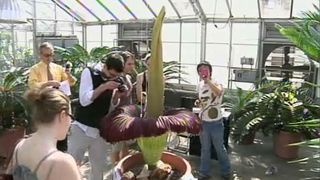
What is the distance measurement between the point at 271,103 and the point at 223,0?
A: 2806 millimetres

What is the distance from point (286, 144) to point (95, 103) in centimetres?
270

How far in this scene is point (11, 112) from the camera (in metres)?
4.05

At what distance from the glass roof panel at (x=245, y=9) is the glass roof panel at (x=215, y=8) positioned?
0.16m

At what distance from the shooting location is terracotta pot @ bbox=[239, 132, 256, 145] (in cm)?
486

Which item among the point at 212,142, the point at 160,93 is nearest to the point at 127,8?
the point at 212,142

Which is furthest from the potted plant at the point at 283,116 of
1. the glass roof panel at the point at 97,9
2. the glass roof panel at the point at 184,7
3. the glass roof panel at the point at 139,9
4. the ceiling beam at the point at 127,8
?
the glass roof panel at the point at 97,9

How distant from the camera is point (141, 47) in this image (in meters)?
8.67

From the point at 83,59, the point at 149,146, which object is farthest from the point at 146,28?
the point at 149,146

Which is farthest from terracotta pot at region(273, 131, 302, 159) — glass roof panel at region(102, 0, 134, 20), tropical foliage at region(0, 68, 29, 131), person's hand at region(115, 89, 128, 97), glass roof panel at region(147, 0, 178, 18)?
glass roof panel at region(102, 0, 134, 20)

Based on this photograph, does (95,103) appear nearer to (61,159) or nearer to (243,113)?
(61,159)

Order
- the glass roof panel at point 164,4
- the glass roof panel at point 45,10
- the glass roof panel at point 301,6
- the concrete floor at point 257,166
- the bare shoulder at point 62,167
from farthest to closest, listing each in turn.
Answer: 1. the glass roof panel at point 45,10
2. the glass roof panel at point 164,4
3. the glass roof panel at point 301,6
4. the concrete floor at point 257,166
5. the bare shoulder at point 62,167

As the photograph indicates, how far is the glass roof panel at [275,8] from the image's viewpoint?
6.23 m

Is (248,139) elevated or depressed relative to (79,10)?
depressed

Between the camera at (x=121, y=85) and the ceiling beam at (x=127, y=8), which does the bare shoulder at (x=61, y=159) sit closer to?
the camera at (x=121, y=85)
